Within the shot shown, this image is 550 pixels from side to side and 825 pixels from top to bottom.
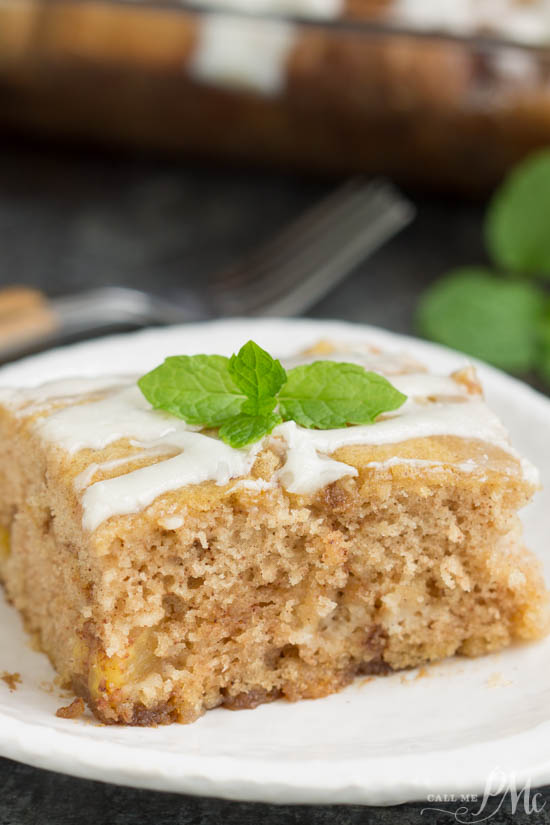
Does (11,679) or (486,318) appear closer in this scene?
(11,679)

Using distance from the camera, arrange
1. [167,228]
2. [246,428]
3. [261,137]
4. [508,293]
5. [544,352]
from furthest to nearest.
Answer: [167,228], [261,137], [508,293], [544,352], [246,428]

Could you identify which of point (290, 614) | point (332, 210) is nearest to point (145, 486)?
point (290, 614)

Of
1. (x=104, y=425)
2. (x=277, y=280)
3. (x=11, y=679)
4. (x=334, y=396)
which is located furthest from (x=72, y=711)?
(x=277, y=280)

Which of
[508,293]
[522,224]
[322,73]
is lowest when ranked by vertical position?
[508,293]

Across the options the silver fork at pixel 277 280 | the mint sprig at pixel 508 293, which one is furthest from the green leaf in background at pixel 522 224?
the silver fork at pixel 277 280

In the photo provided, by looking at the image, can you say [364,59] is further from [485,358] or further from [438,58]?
[485,358]

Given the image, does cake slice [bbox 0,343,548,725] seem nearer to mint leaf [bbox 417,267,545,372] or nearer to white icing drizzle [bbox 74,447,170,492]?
white icing drizzle [bbox 74,447,170,492]

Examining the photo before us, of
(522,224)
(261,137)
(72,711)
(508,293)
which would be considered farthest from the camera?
(261,137)

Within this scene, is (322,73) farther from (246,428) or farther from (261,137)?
(246,428)
